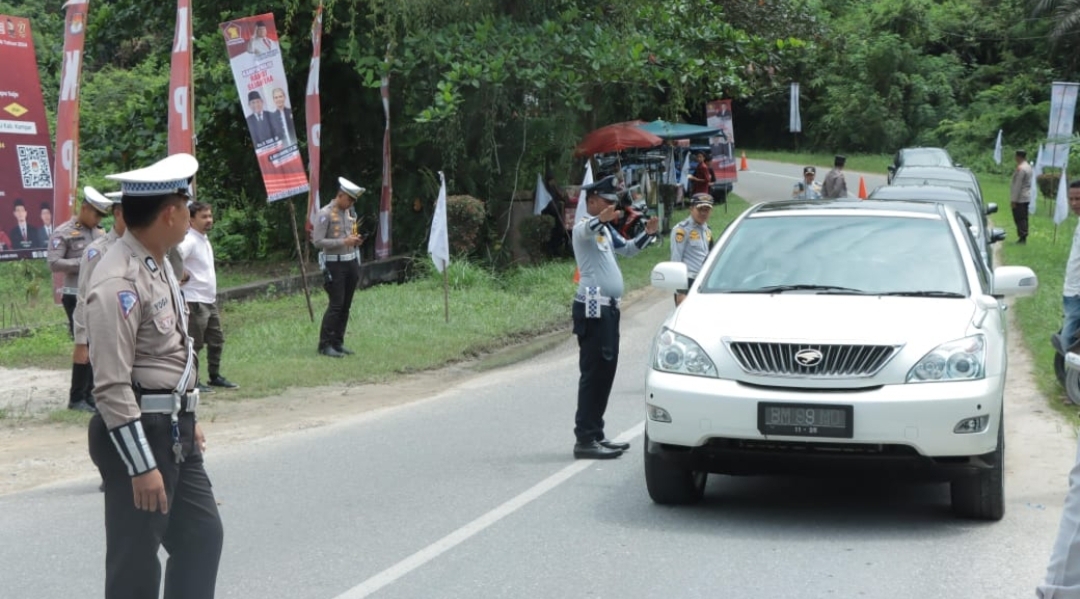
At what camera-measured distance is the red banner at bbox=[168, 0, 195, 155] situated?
14.1 metres

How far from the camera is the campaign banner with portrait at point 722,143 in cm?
3738

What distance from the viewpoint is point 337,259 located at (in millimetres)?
14250

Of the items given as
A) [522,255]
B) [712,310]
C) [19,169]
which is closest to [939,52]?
[522,255]

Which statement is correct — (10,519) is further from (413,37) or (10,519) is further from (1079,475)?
(413,37)

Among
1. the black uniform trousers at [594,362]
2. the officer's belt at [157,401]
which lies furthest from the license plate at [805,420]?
the officer's belt at [157,401]

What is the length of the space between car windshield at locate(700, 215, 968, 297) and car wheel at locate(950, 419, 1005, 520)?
1.07 m

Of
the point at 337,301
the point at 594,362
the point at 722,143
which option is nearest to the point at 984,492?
the point at 594,362

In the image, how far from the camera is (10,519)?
7.89 m

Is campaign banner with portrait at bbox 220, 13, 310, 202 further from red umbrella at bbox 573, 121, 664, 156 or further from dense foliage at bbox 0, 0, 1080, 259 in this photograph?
red umbrella at bbox 573, 121, 664, 156

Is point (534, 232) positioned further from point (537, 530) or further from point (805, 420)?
point (805, 420)

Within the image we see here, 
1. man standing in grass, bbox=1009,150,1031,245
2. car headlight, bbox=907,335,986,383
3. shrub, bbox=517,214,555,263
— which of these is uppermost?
car headlight, bbox=907,335,986,383

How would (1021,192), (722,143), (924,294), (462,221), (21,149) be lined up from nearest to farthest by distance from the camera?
1. (924,294)
2. (21,149)
3. (462,221)
4. (1021,192)
5. (722,143)

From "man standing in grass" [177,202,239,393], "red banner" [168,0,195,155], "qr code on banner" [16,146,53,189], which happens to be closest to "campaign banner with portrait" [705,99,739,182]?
"red banner" [168,0,195,155]

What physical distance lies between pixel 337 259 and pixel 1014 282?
26.3 feet
